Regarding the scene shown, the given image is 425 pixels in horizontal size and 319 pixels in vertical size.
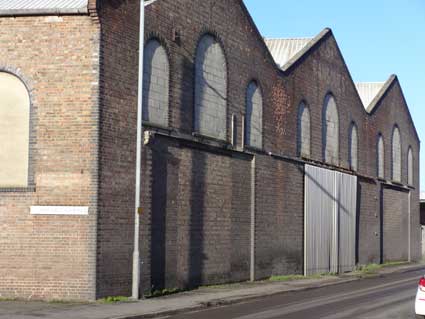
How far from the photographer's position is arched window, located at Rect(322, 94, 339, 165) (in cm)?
4109

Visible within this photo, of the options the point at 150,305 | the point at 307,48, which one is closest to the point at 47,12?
the point at 150,305

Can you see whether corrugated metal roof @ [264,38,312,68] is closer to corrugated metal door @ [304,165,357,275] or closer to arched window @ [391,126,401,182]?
corrugated metal door @ [304,165,357,275]

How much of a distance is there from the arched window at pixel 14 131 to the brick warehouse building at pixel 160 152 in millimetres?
35

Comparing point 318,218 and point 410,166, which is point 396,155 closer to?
point 410,166

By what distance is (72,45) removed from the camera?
75.9 ft

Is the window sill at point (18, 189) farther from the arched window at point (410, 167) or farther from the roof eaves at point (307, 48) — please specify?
the arched window at point (410, 167)

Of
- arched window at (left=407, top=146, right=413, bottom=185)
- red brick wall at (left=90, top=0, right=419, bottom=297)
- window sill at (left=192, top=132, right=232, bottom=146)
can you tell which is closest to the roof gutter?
red brick wall at (left=90, top=0, right=419, bottom=297)

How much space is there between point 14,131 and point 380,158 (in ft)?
102

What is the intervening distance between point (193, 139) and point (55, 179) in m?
6.10

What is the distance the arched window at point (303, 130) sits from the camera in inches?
1491

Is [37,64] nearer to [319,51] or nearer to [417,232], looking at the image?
[319,51]

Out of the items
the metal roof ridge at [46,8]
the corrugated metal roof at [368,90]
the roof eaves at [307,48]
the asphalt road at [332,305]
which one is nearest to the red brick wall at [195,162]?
the roof eaves at [307,48]

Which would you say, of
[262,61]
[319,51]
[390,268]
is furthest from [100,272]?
[390,268]

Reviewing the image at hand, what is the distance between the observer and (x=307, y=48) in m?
38.8
